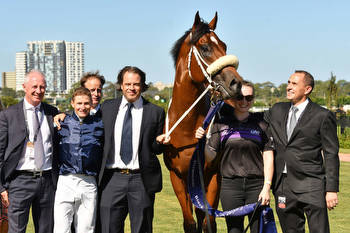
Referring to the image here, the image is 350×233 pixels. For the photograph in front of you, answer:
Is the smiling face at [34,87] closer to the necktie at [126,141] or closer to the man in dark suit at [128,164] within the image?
the man in dark suit at [128,164]

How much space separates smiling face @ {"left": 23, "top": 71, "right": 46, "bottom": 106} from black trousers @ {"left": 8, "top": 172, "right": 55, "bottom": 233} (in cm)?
65

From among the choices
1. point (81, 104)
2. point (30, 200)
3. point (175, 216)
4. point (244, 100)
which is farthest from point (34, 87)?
point (175, 216)

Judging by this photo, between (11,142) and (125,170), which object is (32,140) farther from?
(125,170)

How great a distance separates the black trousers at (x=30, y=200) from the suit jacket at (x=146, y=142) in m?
0.50

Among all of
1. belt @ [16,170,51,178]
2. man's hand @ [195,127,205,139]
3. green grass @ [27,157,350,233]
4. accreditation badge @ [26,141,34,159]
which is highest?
man's hand @ [195,127,205,139]

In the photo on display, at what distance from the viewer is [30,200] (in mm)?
3691

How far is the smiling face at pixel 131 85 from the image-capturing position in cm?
368

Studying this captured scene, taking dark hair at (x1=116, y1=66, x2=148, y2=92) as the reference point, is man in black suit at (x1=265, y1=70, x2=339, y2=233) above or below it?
below

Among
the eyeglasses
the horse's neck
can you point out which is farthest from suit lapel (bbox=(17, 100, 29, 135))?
the eyeglasses

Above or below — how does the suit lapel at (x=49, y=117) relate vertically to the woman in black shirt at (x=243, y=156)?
above

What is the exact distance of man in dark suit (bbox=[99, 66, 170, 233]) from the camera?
3.64 m

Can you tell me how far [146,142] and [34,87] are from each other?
42.0 inches

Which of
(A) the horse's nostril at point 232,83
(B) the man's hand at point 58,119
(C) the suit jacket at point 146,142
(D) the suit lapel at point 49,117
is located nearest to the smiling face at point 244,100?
(A) the horse's nostril at point 232,83

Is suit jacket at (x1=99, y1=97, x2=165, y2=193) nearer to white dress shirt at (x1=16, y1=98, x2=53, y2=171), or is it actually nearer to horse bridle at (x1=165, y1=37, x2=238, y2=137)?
horse bridle at (x1=165, y1=37, x2=238, y2=137)
